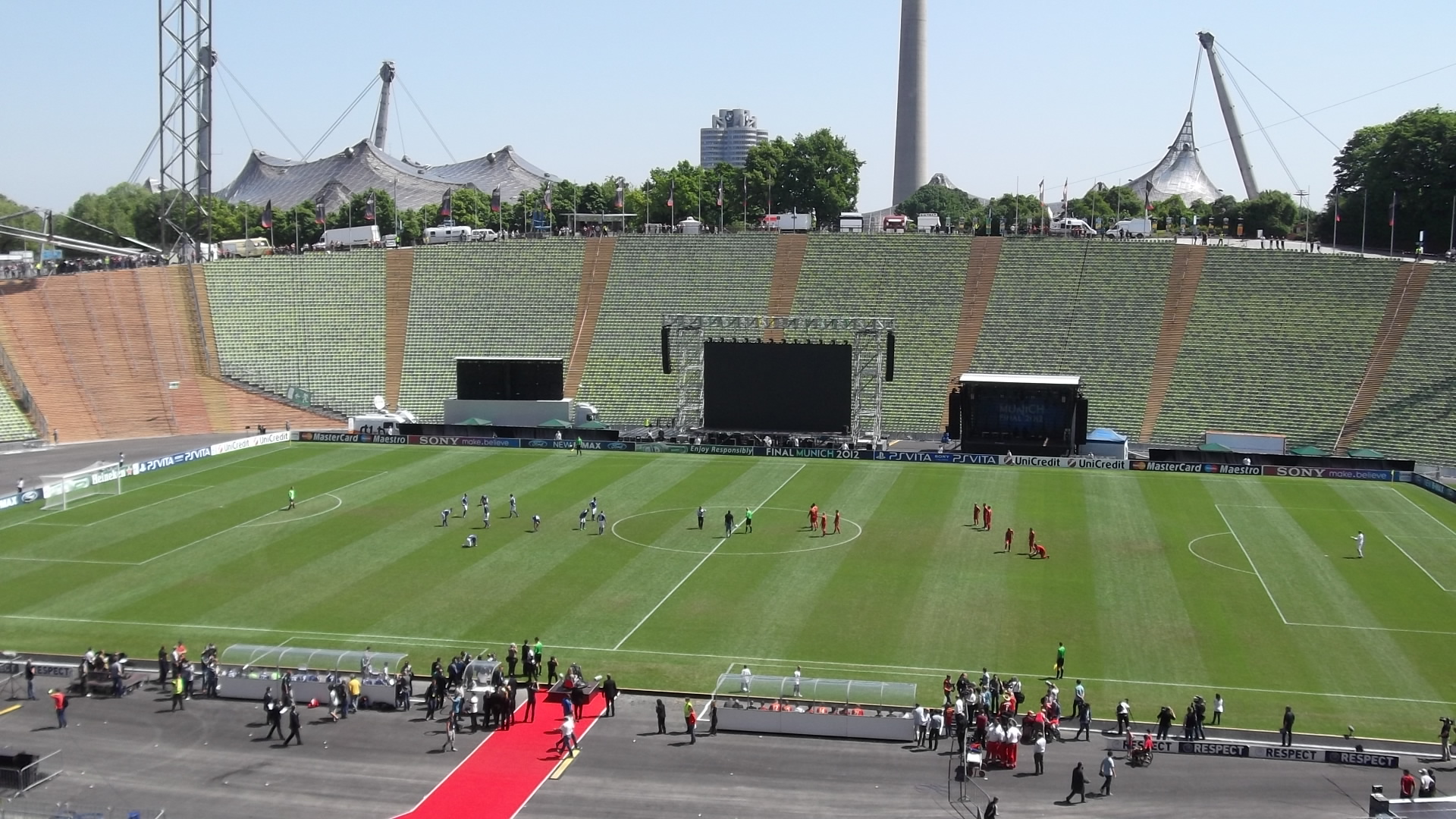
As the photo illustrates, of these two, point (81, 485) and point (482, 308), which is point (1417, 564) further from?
point (482, 308)

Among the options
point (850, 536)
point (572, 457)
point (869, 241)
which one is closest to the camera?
point (850, 536)

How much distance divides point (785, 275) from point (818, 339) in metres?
9.25

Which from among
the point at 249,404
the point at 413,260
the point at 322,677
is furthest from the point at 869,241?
the point at 322,677

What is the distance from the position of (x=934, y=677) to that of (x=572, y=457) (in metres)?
37.5

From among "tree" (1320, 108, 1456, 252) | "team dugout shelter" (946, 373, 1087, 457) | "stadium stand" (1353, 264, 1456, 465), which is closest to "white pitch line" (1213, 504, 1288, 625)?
"team dugout shelter" (946, 373, 1087, 457)

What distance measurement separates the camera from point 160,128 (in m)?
88.7

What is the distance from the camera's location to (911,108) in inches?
7175

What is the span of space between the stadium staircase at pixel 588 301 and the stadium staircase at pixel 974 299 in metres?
24.9

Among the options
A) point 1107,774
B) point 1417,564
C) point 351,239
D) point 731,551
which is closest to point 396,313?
point 351,239

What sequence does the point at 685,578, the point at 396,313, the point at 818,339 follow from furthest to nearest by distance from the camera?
the point at 396,313 < the point at 818,339 < the point at 685,578

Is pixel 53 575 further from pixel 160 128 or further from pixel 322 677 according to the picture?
pixel 160 128

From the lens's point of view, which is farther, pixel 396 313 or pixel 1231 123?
pixel 1231 123

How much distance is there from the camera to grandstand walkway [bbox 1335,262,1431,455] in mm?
74562

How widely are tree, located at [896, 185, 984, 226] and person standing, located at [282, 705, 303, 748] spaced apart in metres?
153
